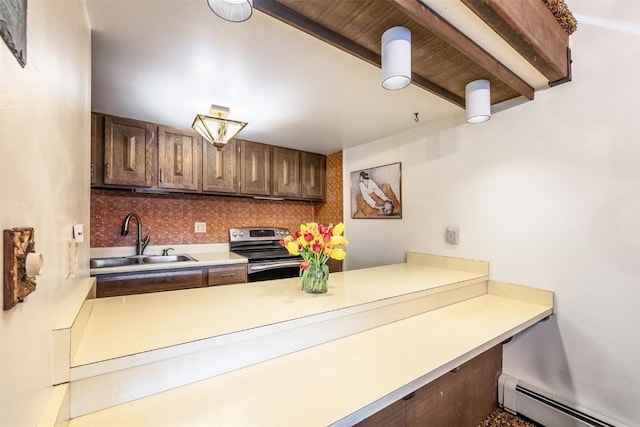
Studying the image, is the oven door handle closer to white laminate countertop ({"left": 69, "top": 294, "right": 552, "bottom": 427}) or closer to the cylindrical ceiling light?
white laminate countertop ({"left": 69, "top": 294, "right": 552, "bottom": 427})

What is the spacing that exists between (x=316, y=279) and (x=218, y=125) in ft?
4.48

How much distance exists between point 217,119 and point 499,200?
2.05m

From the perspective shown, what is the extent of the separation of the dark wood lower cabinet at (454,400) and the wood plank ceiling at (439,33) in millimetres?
1632

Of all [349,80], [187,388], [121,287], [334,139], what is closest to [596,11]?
[349,80]

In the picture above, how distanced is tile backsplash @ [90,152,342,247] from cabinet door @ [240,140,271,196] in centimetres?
33

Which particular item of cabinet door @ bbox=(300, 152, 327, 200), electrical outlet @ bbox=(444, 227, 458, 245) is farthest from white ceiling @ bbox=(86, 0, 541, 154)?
electrical outlet @ bbox=(444, 227, 458, 245)

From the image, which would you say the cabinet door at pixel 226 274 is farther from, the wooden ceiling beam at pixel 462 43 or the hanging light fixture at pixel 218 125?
the wooden ceiling beam at pixel 462 43

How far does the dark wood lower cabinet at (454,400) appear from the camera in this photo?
1.28 meters

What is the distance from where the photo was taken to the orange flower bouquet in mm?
1333

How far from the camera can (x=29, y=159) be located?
0.54m

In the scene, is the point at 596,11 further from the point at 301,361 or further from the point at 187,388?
the point at 187,388

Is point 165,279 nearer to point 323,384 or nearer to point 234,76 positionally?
point 234,76

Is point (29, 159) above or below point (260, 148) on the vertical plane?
below

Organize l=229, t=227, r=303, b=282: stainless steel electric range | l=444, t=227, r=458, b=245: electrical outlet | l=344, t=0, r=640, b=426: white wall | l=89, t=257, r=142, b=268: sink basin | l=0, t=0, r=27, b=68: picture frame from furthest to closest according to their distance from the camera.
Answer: l=229, t=227, r=303, b=282: stainless steel electric range → l=89, t=257, r=142, b=268: sink basin → l=444, t=227, r=458, b=245: electrical outlet → l=344, t=0, r=640, b=426: white wall → l=0, t=0, r=27, b=68: picture frame
